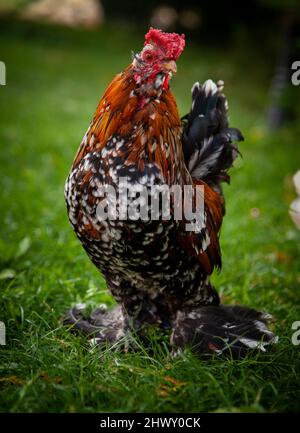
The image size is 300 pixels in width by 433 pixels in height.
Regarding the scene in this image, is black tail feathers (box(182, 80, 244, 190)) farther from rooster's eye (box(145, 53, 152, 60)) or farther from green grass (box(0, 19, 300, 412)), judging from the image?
green grass (box(0, 19, 300, 412))

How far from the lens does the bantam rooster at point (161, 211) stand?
2.42m

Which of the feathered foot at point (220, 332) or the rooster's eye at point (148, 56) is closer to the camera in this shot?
the rooster's eye at point (148, 56)

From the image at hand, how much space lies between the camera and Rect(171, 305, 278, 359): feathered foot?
2807 mm

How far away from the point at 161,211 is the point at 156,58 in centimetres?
75

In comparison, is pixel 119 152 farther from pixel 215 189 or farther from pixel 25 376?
pixel 25 376

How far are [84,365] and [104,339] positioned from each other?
18.7 inches

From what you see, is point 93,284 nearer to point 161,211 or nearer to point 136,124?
point 161,211

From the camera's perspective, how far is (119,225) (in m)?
2.43

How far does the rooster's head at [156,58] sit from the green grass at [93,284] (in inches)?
58.7

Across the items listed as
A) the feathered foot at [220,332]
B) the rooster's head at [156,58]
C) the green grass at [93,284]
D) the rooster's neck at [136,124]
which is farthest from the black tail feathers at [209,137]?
the green grass at [93,284]

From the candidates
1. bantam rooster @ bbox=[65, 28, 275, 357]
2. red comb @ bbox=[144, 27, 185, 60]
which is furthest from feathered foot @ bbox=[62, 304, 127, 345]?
red comb @ bbox=[144, 27, 185, 60]

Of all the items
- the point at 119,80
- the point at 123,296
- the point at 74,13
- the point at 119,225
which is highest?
the point at 74,13

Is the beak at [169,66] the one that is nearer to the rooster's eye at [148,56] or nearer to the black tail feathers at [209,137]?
the rooster's eye at [148,56]

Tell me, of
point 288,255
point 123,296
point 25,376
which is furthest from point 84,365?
point 288,255
